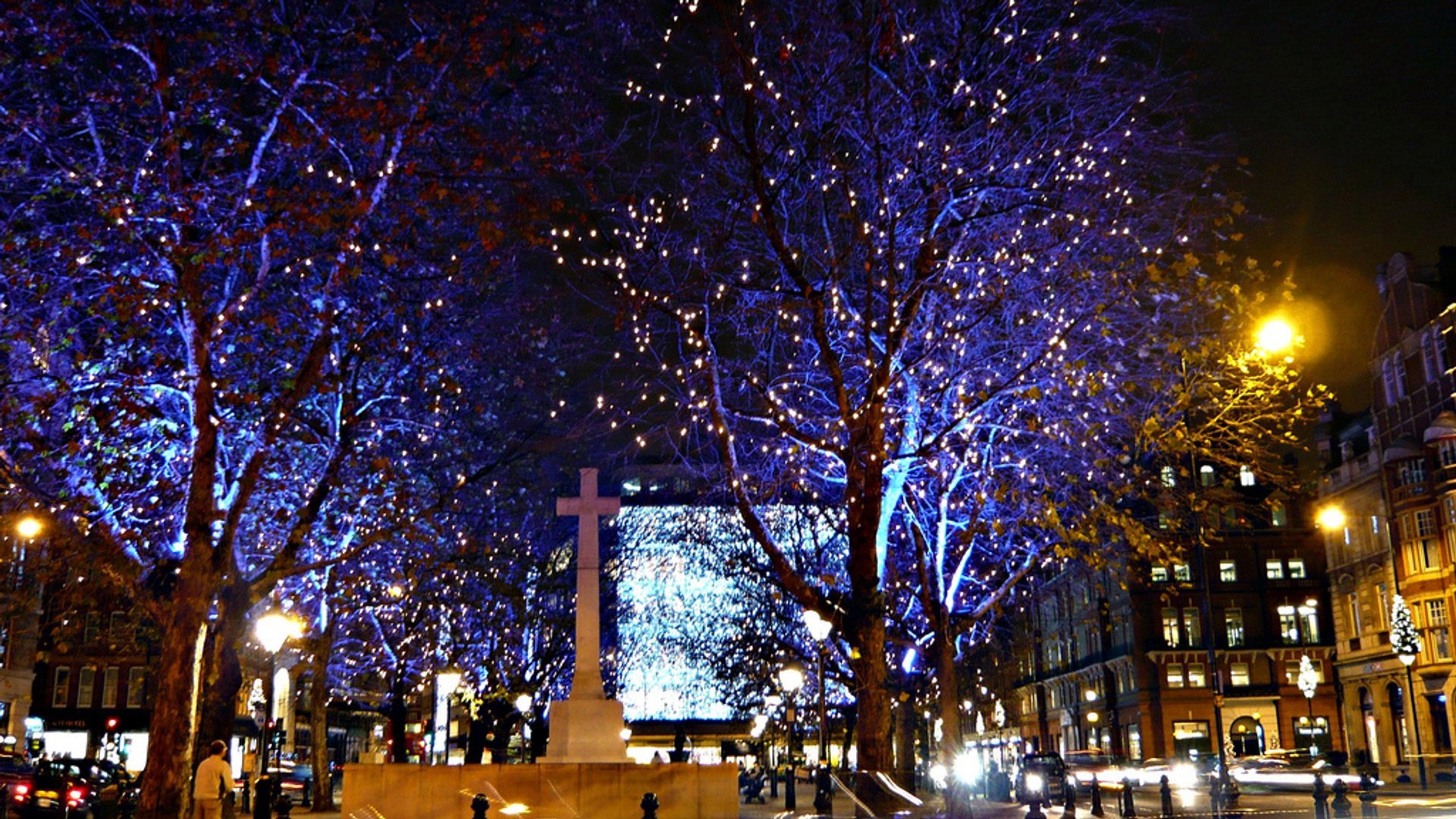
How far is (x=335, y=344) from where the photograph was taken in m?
20.4

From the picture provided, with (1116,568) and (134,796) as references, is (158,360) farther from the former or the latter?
(1116,568)

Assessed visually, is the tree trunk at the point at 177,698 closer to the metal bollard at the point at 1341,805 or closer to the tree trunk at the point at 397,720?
the metal bollard at the point at 1341,805

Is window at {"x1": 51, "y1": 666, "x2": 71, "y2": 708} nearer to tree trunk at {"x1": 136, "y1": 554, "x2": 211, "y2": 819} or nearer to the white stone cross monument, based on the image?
tree trunk at {"x1": 136, "y1": 554, "x2": 211, "y2": 819}

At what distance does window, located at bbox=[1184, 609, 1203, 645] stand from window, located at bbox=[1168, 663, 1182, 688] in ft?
5.10

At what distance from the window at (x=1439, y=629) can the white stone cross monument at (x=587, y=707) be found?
147ft

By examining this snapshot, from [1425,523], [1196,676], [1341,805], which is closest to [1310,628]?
[1196,676]

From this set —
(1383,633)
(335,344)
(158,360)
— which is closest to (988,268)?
(335,344)

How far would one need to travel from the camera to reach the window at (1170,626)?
227 feet

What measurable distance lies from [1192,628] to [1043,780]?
124 ft

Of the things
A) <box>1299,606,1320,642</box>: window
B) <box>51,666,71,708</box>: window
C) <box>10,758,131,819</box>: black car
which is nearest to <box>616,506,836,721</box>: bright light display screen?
<box>10,758,131,819</box>: black car

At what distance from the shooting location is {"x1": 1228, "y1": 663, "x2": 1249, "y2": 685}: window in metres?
68.4

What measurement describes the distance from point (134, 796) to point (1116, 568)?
919 inches

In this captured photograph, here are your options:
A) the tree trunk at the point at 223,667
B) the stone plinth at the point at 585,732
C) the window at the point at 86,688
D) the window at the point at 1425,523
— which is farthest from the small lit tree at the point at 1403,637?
the window at the point at 86,688

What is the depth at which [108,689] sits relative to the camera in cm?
6606
